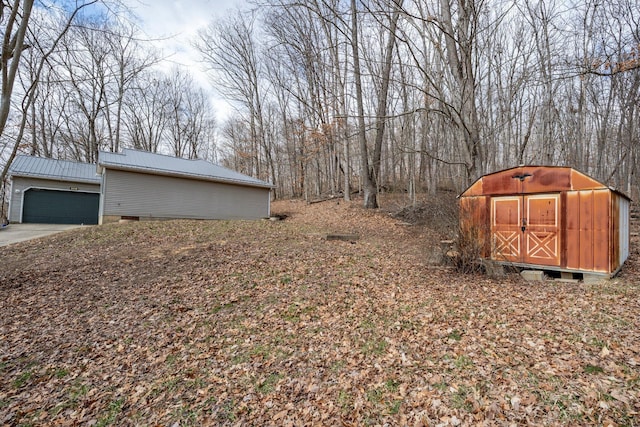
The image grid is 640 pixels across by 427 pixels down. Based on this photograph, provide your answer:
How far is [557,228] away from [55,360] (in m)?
8.80

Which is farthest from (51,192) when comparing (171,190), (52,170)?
(171,190)

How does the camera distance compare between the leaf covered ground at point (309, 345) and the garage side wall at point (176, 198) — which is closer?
the leaf covered ground at point (309, 345)

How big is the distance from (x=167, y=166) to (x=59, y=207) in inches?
296

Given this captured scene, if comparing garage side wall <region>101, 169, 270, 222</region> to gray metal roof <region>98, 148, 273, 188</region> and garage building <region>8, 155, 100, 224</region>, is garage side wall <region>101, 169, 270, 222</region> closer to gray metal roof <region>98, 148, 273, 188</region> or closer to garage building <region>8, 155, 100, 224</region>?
gray metal roof <region>98, 148, 273, 188</region>

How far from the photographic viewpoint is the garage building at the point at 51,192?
590 inches

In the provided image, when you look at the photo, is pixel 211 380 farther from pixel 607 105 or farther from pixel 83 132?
pixel 83 132

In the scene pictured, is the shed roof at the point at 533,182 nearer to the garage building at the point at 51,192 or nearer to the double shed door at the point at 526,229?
the double shed door at the point at 526,229

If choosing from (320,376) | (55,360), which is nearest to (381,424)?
(320,376)

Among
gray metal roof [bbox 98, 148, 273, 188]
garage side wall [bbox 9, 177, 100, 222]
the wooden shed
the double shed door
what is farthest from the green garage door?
the double shed door

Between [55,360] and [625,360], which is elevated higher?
[625,360]

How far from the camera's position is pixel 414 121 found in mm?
15508

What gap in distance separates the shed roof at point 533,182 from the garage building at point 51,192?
20.5m

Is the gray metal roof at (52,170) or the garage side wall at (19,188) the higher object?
the gray metal roof at (52,170)

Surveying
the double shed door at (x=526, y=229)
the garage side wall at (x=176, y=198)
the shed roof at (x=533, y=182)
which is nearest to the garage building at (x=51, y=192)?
the garage side wall at (x=176, y=198)
